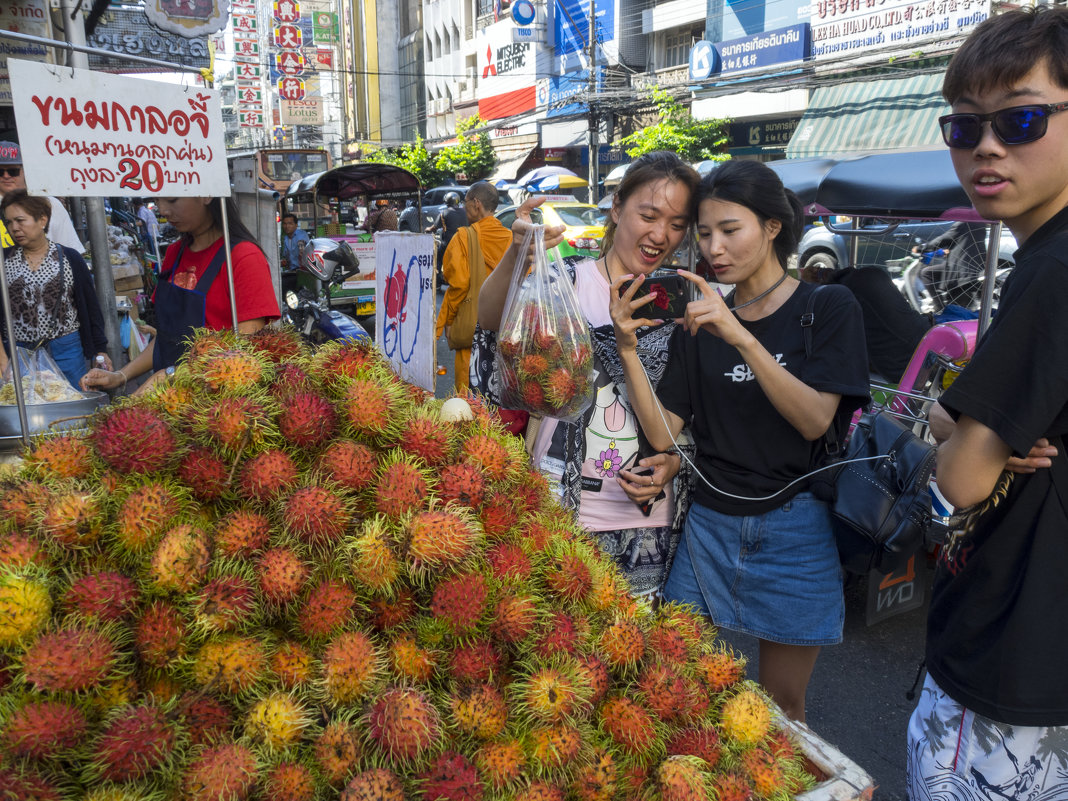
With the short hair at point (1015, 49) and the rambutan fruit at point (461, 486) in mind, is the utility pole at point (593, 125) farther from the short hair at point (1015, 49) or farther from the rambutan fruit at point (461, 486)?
the rambutan fruit at point (461, 486)

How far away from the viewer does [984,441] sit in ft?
4.29

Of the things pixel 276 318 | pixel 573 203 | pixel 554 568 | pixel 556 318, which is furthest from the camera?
pixel 573 203

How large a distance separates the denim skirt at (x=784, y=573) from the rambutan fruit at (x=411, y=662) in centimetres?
114

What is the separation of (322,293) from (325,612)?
28.3ft

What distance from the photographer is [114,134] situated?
7.89 ft

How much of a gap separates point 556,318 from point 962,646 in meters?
1.24

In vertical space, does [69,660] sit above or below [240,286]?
below

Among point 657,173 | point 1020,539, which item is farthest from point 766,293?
point 1020,539

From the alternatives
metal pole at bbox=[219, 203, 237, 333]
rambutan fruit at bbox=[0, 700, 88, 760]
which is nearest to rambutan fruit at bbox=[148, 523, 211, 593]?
rambutan fruit at bbox=[0, 700, 88, 760]

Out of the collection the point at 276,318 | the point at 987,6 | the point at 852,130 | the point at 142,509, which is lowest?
the point at 142,509

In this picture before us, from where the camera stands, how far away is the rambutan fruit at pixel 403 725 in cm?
111

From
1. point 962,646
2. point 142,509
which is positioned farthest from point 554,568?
point 962,646

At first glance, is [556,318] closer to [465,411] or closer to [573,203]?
[465,411]

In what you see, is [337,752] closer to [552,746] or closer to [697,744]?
[552,746]
